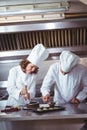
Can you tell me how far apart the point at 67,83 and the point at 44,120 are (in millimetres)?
869

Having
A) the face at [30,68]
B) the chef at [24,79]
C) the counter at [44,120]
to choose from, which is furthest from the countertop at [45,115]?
the face at [30,68]

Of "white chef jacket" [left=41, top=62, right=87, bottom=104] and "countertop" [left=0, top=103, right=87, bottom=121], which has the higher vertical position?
"countertop" [left=0, top=103, right=87, bottom=121]

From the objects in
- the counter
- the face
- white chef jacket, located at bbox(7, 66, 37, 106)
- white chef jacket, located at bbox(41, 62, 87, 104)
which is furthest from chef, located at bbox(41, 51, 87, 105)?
the counter

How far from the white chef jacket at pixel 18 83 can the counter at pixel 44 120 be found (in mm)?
489

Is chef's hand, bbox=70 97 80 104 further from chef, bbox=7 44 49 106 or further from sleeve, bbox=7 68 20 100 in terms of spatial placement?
sleeve, bbox=7 68 20 100

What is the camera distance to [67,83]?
2.80 m

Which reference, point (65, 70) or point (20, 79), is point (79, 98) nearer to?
point (65, 70)

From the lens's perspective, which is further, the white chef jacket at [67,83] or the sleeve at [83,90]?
the white chef jacket at [67,83]

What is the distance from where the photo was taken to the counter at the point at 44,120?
6.22 feet

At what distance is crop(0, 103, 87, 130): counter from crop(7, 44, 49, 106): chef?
1.45 ft

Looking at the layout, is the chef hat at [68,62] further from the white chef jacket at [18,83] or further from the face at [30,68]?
the white chef jacket at [18,83]

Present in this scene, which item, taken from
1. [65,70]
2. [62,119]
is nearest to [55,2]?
[65,70]

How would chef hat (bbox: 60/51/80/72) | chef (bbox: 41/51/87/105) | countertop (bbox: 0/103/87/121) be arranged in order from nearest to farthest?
countertop (bbox: 0/103/87/121), chef hat (bbox: 60/51/80/72), chef (bbox: 41/51/87/105)

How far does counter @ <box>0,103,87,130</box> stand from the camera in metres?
1.90
